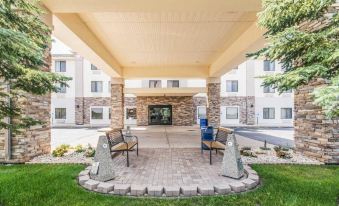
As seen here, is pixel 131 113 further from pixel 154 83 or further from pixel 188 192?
pixel 188 192

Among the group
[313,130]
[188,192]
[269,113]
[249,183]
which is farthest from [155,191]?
[269,113]

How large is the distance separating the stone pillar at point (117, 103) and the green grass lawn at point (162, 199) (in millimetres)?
11344

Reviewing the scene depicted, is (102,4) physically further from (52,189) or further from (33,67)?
(52,189)

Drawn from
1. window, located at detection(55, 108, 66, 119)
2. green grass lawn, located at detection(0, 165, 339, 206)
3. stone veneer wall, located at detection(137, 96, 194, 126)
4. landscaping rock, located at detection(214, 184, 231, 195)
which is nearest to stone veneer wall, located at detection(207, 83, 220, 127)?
stone veneer wall, located at detection(137, 96, 194, 126)

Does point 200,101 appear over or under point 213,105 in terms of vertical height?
over

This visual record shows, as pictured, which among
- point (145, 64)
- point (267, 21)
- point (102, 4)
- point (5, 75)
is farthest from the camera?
point (145, 64)

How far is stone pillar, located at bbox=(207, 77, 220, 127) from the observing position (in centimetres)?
1683

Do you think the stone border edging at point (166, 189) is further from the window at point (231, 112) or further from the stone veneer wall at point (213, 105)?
the window at point (231, 112)

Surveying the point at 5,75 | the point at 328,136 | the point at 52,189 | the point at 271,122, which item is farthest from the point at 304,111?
the point at 271,122

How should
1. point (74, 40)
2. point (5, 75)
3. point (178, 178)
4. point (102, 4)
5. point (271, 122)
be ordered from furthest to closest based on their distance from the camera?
point (271, 122)
point (74, 40)
point (102, 4)
point (178, 178)
point (5, 75)

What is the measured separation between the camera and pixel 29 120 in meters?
3.81

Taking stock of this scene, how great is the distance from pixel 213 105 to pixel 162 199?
1338 centimetres

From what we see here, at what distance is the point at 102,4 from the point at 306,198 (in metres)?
6.42

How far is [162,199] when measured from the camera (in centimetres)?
418
